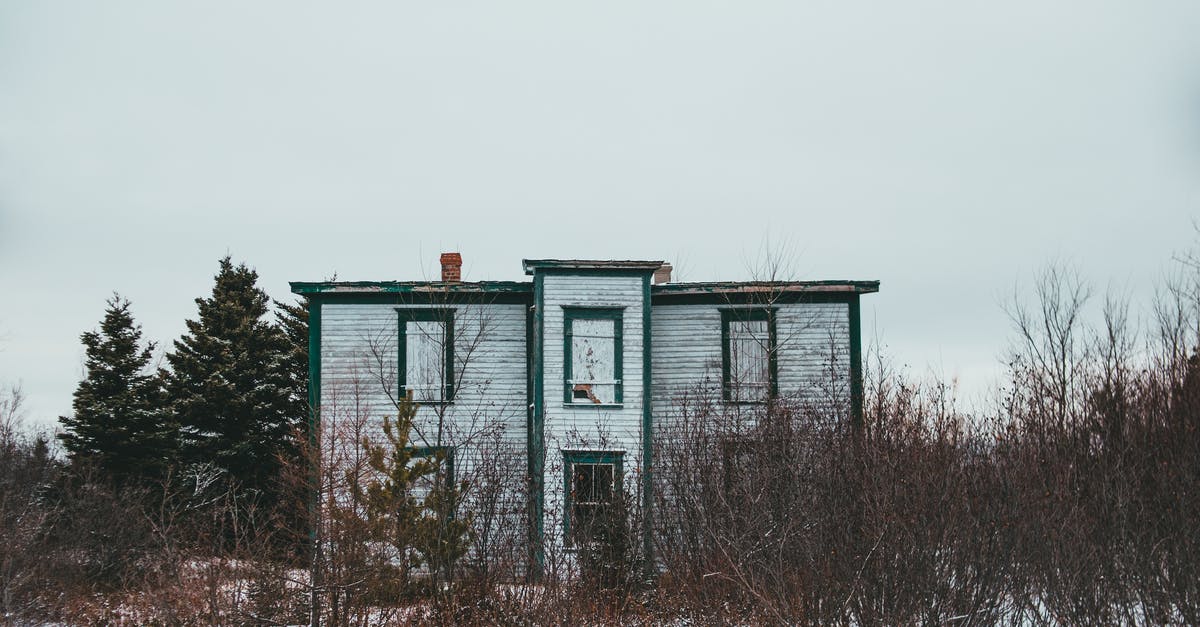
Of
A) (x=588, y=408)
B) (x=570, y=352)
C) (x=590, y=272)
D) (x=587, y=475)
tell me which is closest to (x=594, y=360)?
(x=570, y=352)

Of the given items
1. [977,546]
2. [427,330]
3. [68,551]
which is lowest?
[68,551]

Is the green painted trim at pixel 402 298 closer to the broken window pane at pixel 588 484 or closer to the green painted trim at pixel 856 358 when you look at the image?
the broken window pane at pixel 588 484

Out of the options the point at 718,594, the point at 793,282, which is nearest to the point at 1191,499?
the point at 718,594

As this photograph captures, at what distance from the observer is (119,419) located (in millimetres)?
31000

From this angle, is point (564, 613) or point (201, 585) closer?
point (564, 613)

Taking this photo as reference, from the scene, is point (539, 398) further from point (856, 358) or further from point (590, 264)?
point (856, 358)

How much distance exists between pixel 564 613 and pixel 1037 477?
7490 mm

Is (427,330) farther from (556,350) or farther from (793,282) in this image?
(793,282)

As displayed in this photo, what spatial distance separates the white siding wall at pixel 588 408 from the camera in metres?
22.5

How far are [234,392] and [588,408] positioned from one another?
571 inches

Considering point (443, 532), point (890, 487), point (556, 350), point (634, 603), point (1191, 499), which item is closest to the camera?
point (890, 487)

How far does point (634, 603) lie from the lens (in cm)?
1650

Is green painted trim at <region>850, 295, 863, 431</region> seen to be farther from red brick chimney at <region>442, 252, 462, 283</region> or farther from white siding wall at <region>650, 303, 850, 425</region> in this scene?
red brick chimney at <region>442, 252, 462, 283</region>

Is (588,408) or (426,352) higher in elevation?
(426,352)
